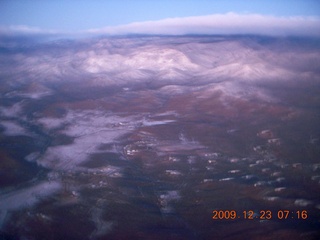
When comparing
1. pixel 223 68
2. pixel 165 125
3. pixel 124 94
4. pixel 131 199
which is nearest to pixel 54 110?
pixel 124 94

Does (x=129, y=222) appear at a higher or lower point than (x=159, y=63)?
lower

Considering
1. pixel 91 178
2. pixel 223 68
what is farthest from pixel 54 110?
pixel 223 68

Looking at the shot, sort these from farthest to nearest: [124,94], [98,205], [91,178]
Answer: [124,94]
[91,178]
[98,205]

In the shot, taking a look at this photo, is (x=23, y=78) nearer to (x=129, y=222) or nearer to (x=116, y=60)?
(x=116, y=60)

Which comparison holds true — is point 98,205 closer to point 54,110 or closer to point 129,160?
point 129,160

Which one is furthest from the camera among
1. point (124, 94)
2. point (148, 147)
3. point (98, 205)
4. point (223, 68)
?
point (223, 68)

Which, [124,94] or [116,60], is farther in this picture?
[116,60]
